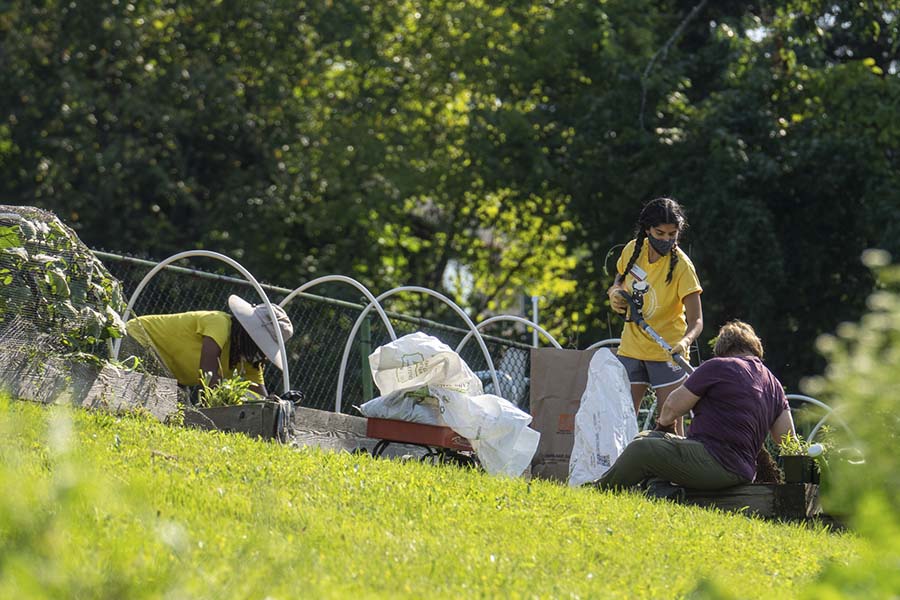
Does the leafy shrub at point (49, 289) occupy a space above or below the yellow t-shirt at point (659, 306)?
below

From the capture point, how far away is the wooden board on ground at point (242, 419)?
7824 mm

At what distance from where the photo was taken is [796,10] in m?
18.6

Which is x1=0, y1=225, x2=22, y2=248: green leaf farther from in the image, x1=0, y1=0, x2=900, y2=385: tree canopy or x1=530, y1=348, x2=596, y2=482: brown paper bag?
x1=0, y1=0, x2=900, y2=385: tree canopy

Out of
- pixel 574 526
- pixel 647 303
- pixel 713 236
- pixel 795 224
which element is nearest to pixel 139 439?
pixel 574 526

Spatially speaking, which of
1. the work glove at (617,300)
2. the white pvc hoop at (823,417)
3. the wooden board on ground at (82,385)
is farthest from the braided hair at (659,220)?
the wooden board on ground at (82,385)

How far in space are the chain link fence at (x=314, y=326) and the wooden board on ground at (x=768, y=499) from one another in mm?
2951

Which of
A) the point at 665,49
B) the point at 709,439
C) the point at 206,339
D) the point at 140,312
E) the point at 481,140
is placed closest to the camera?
the point at 709,439

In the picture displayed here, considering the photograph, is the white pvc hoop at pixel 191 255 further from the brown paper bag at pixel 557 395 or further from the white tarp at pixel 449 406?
the brown paper bag at pixel 557 395

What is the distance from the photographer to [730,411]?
791 cm

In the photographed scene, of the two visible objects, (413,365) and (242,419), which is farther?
(413,365)

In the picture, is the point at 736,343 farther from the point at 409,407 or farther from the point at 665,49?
the point at 665,49

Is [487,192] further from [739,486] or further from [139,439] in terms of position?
[139,439]

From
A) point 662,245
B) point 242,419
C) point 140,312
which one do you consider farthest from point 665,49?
point 242,419

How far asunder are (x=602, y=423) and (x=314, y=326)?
109 inches
